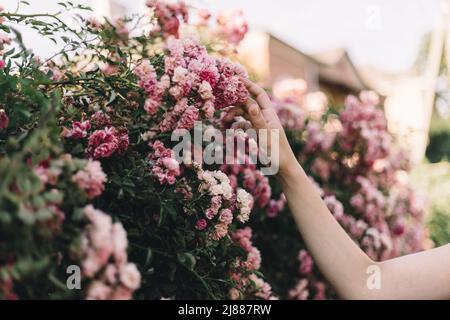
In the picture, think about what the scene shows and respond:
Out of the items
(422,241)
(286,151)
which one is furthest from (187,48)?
(422,241)

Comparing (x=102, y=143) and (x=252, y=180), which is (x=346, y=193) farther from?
(x=102, y=143)

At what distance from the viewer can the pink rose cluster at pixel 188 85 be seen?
1.38 metres

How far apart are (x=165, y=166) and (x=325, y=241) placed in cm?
64

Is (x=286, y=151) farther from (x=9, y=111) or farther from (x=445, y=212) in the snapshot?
(x=445, y=212)

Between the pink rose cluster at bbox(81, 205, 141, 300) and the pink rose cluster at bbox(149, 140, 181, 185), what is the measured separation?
0.46 m

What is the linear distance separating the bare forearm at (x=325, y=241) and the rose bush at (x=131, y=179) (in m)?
0.20

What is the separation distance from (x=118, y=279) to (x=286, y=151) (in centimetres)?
88

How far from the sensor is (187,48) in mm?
1474

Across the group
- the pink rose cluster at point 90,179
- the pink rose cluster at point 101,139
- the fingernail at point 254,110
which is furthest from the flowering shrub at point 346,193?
the pink rose cluster at point 90,179

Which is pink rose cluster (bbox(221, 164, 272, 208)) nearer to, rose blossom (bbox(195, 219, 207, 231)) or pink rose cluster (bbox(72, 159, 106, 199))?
rose blossom (bbox(195, 219, 207, 231))

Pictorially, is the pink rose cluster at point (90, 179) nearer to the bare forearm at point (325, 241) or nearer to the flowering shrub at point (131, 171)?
the flowering shrub at point (131, 171)

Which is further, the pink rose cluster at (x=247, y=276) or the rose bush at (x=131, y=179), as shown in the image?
the pink rose cluster at (x=247, y=276)

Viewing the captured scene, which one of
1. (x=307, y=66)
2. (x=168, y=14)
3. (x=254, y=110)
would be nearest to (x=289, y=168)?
(x=254, y=110)

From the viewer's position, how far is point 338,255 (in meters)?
1.60
